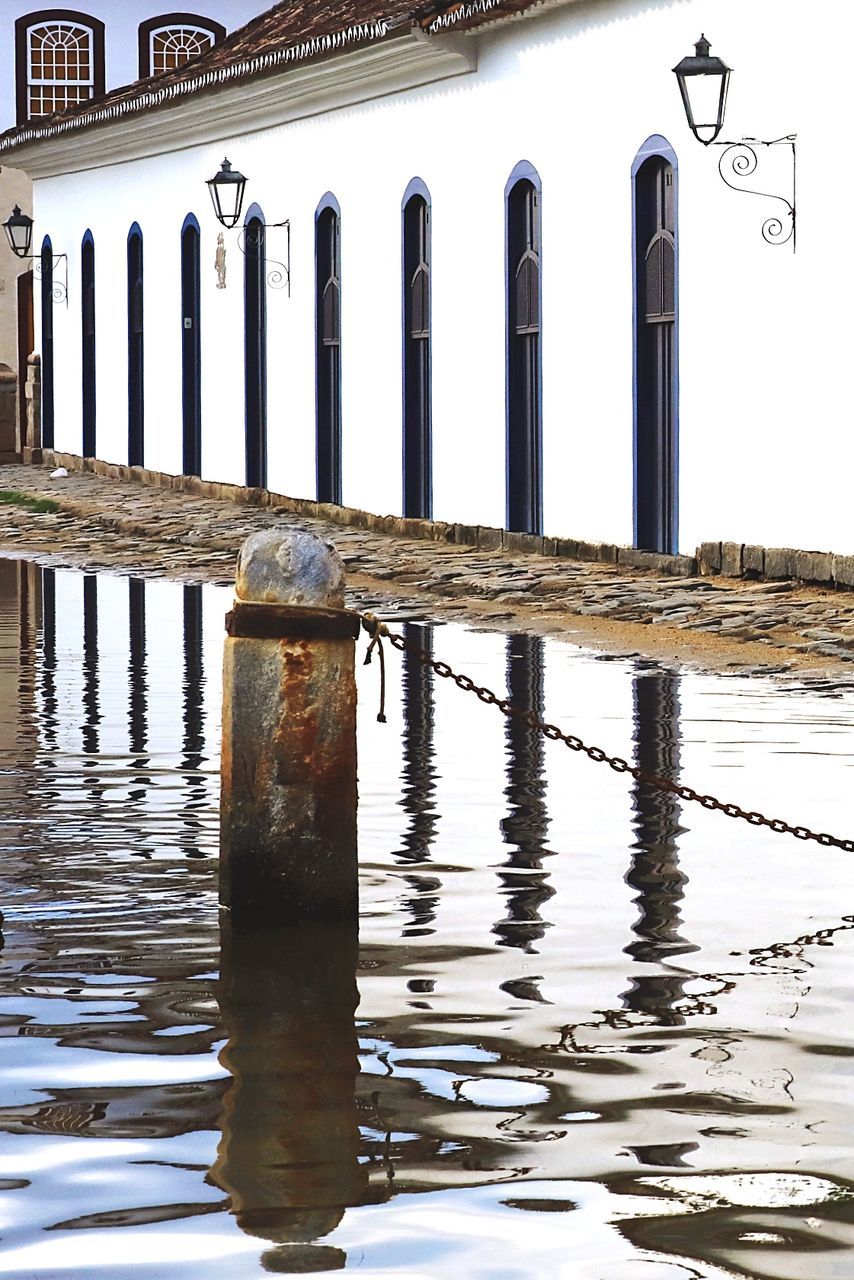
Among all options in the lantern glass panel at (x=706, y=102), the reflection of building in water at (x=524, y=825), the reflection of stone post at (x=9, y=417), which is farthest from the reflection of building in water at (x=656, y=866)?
the reflection of stone post at (x=9, y=417)

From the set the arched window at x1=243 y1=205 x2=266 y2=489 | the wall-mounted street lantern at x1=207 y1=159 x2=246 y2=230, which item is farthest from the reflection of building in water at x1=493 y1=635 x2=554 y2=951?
the arched window at x1=243 y1=205 x2=266 y2=489

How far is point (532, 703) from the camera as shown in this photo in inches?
438

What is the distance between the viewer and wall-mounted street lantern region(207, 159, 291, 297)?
28469mm

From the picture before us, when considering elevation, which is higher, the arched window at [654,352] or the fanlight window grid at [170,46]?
the fanlight window grid at [170,46]

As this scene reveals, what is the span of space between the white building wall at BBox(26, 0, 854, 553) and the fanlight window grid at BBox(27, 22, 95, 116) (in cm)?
1142

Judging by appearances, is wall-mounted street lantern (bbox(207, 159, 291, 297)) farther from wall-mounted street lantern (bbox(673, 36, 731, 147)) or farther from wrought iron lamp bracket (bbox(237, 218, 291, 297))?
wall-mounted street lantern (bbox(673, 36, 731, 147))

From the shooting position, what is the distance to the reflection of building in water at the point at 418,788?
6387 millimetres

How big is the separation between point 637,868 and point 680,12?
13.1m

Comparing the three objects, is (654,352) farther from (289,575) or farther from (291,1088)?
(291,1088)

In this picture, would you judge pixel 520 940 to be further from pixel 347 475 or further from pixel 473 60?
pixel 347 475

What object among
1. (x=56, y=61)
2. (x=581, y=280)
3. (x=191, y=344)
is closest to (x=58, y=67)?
(x=56, y=61)

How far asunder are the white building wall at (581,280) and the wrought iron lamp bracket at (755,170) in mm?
81

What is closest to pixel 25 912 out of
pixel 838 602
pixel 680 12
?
pixel 838 602

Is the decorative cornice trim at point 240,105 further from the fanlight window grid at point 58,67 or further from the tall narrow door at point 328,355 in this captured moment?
the fanlight window grid at point 58,67
